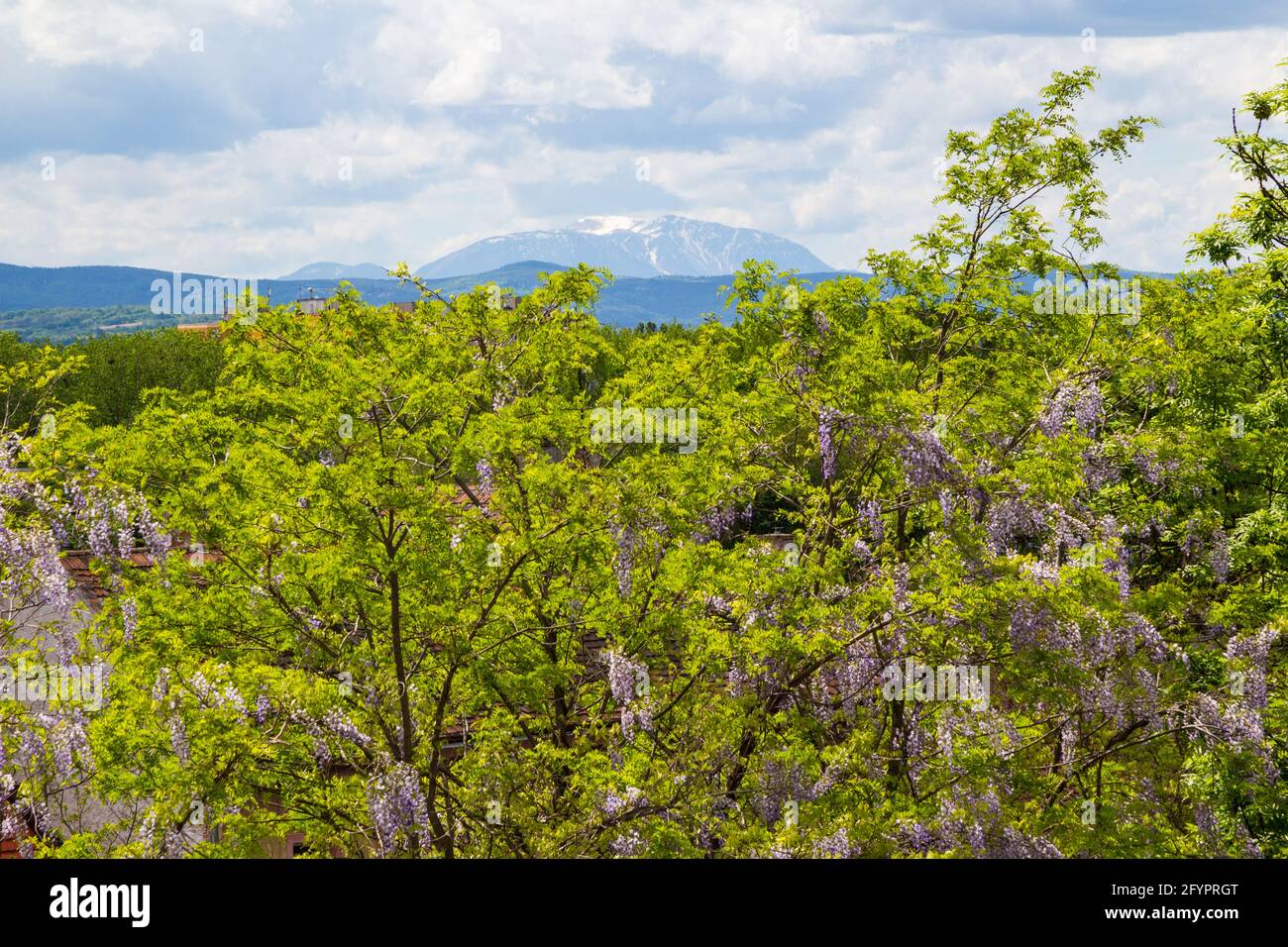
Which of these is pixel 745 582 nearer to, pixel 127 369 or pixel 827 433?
pixel 827 433

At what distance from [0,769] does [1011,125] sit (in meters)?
16.2

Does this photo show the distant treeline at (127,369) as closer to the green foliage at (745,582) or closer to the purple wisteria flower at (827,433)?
the green foliage at (745,582)

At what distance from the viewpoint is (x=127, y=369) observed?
74188 mm

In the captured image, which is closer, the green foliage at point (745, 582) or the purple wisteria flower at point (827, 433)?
the green foliage at point (745, 582)

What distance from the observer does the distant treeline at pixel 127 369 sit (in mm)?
70250

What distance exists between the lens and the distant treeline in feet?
230

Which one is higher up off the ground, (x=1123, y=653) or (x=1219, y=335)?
(x=1219, y=335)

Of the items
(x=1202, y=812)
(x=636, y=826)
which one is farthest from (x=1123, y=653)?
(x=636, y=826)

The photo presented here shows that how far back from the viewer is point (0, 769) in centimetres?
1242

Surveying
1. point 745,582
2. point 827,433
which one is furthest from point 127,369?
point 745,582

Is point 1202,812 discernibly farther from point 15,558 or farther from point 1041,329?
point 15,558

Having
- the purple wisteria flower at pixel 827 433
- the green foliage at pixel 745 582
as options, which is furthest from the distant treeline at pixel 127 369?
the purple wisteria flower at pixel 827 433

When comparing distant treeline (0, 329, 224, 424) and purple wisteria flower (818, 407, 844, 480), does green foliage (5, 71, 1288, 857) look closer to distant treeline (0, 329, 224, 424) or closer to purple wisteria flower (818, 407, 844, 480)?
purple wisteria flower (818, 407, 844, 480)
